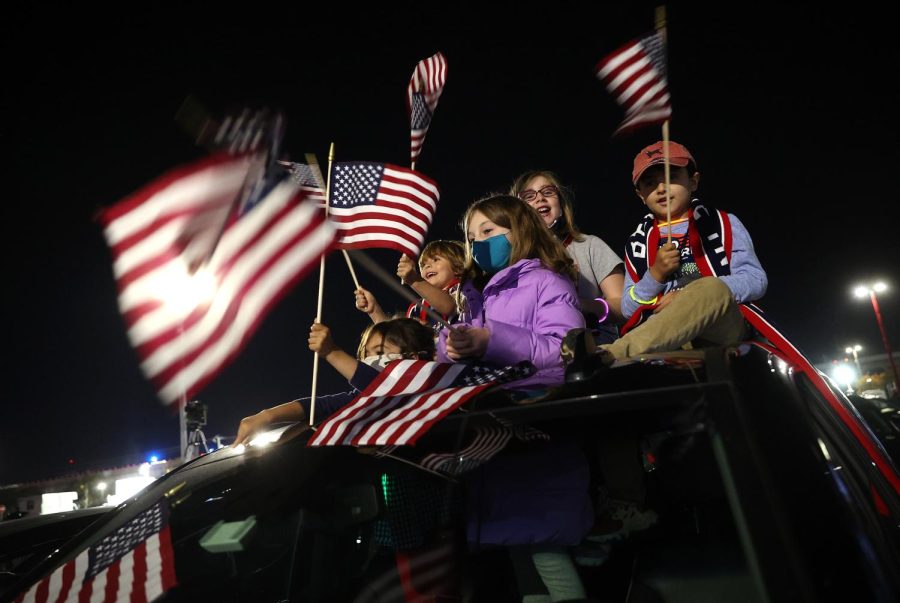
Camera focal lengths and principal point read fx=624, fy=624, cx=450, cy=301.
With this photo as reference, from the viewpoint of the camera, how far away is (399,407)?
153cm

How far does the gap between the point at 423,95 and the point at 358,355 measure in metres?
1.93

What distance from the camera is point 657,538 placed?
156 cm

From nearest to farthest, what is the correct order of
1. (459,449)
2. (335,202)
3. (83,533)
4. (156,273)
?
1. (459,449)
2. (83,533)
3. (156,273)
4. (335,202)

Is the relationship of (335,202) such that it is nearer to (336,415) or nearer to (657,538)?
(336,415)

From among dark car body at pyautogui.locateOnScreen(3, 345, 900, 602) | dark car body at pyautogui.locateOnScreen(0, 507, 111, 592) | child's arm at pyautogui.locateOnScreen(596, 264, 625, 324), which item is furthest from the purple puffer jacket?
dark car body at pyautogui.locateOnScreen(0, 507, 111, 592)

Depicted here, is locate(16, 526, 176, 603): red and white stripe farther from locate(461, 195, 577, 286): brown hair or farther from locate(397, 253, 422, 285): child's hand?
locate(397, 253, 422, 285): child's hand

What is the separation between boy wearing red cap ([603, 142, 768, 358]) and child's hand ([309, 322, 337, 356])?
136cm

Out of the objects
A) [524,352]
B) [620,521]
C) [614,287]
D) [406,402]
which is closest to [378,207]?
[614,287]

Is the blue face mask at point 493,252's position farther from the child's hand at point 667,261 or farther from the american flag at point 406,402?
the american flag at point 406,402

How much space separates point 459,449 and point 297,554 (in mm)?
1056

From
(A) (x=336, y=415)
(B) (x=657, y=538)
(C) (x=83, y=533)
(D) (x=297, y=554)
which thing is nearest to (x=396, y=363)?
(A) (x=336, y=415)

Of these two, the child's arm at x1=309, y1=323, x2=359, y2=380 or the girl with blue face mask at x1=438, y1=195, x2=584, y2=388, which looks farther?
the child's arm at x1=309, y1=323, x2=359, y2=380

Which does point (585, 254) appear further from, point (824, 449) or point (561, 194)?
point (824, 449)

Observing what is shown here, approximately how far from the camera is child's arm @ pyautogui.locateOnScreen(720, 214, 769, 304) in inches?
110
